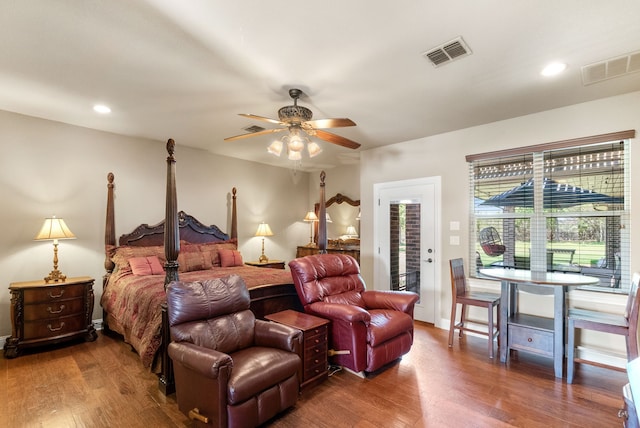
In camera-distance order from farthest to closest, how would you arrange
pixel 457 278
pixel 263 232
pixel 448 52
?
pixel 263 232
pixel 457 278
pixel 448 52

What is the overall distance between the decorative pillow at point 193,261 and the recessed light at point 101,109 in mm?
2048

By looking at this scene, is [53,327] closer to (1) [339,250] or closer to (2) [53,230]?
(2) [53,230]

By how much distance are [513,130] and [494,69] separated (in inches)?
58.7

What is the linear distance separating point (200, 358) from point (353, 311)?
4.49ft

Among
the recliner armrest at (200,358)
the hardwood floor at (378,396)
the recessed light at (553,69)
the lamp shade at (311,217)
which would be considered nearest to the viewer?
the recliner armrest at (200,358)

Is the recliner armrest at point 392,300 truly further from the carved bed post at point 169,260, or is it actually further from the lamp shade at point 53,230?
the lamp shade at point 53,230

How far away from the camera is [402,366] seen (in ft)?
10.3

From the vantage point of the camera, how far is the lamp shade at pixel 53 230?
11.6ft

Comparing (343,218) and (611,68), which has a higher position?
(611,68)

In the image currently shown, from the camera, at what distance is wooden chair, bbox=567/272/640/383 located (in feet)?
8.59

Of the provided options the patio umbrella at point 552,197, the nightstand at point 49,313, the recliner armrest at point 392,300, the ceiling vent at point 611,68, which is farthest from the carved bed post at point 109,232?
the ceiling vent at point 611,68

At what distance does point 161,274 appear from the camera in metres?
4.03

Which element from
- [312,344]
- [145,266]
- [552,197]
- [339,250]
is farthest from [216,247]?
[552,197]

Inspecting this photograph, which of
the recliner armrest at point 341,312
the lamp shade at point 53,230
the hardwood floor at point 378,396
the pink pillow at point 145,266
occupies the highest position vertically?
the lamp shade at point 53,230
